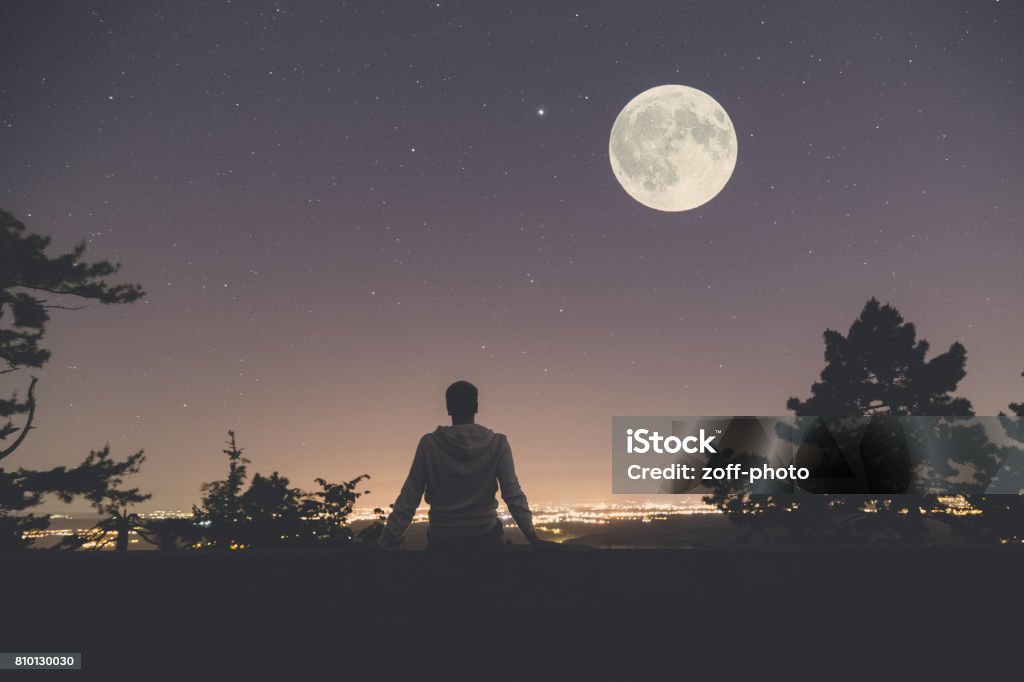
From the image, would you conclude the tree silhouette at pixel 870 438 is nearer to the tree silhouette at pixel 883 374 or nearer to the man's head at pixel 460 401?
the tree silhouette at pixel 883 374

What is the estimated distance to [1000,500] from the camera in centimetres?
3338

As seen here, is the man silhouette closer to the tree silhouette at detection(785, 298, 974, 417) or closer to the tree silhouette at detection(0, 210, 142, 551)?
the tree silhouette at detection(0, 210, 142, 551)

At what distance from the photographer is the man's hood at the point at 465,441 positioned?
448 centimetres

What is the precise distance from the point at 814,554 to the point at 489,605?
4.63 ft

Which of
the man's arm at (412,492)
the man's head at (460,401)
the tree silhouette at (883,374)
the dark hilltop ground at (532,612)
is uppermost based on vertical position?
the tree silhouette at (883,374)

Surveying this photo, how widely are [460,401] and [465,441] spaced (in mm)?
255

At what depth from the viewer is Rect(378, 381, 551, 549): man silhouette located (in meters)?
4.43

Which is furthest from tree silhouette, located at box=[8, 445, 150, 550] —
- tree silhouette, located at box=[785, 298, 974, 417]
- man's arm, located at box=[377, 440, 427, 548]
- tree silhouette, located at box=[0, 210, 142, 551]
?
tree silhouette, located at box=[785, 298, 974, 417]

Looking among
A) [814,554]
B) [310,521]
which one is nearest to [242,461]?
[310,521]

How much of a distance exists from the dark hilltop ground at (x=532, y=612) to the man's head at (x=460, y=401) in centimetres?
134

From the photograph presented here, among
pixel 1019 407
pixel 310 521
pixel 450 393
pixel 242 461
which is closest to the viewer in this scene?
pixel 450 393

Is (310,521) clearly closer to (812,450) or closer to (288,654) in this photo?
(288,654)

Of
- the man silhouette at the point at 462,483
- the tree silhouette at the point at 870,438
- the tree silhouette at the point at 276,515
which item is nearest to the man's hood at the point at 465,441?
the man silhouette at the point at 462,483

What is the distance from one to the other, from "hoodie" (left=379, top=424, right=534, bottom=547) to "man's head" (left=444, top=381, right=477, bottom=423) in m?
0.08
